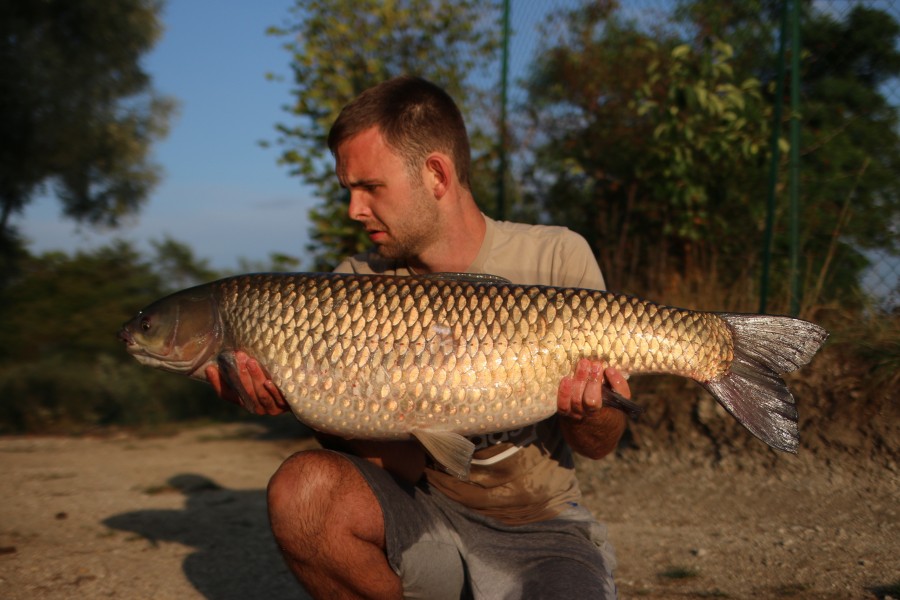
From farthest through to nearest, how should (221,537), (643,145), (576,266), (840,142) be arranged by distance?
(643,145), (840,142), (221,537), (576,266)

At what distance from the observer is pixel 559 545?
266cm

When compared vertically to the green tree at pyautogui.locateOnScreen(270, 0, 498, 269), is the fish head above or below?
below

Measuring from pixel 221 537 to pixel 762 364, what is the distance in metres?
2.85

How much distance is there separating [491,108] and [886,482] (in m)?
4.05

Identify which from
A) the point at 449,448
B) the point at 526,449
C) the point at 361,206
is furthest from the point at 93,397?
the point at 449,448

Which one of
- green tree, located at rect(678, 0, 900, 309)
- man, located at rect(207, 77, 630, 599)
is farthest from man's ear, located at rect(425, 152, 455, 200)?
green tree, located at rect(678, 0, 900, 309)

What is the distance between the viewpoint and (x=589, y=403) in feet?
8.29

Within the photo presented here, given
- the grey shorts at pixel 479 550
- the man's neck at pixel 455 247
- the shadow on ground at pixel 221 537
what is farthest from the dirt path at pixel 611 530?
the man's neck at pixel 455 247

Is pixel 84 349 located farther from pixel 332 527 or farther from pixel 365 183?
pixel 332 527

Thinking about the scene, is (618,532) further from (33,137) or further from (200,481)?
(33,137)

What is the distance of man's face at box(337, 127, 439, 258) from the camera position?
3.01m

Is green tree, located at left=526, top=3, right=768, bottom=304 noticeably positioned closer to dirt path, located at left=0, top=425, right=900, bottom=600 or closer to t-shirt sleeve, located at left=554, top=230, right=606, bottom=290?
dirt path, located at left=0, top=425, right=900, bottom=600

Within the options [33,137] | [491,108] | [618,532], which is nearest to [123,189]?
[33,137]

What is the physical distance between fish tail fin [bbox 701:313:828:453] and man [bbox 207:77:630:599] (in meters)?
0.32
